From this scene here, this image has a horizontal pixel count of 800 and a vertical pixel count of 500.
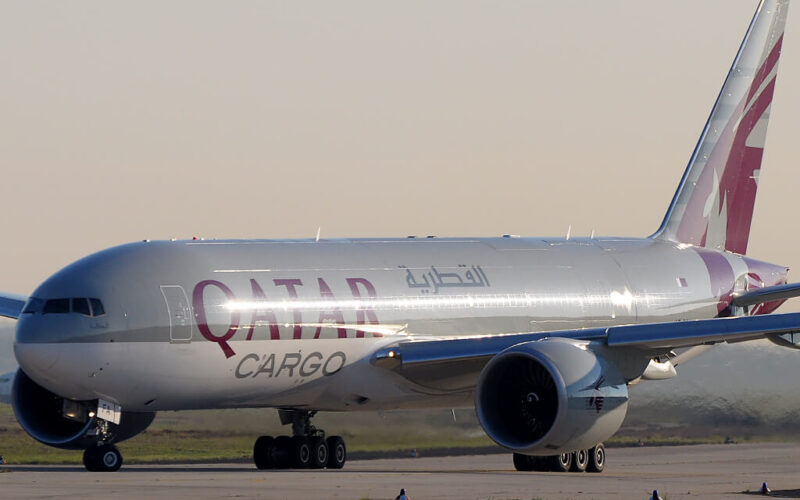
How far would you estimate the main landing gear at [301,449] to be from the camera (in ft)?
103

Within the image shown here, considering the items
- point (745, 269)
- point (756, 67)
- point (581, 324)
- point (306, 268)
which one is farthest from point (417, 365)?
point (756, 67)

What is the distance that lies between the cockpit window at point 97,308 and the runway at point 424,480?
8.85 ft

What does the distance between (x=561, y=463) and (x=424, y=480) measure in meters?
4.86

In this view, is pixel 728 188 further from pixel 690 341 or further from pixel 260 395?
pixel 260 395

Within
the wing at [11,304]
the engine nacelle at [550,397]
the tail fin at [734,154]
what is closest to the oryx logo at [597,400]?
the engine nacelle at [550,397]

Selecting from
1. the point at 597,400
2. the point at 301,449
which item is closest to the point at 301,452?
the point at 301,449

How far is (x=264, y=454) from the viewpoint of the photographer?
31.6 meters

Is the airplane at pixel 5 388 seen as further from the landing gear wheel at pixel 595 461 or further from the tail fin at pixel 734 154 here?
the tail fin at pixel 734 154

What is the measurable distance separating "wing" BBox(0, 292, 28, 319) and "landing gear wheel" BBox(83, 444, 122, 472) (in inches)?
246

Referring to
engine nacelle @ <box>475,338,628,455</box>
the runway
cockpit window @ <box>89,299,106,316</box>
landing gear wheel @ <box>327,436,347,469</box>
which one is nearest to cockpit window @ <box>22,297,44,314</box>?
cockpit window @ <box>89,299,106,316</box>

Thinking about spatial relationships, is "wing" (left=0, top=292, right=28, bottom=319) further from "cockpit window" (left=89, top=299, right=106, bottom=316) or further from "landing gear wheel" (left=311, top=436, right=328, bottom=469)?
"landing gear wheel" (left=311, top=436, right=328, bottom=469)

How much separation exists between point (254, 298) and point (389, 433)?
22.5 feet

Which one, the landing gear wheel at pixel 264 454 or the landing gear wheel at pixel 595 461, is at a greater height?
the landing gear wheel at pixel 595 461

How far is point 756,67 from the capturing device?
39.4 metres
